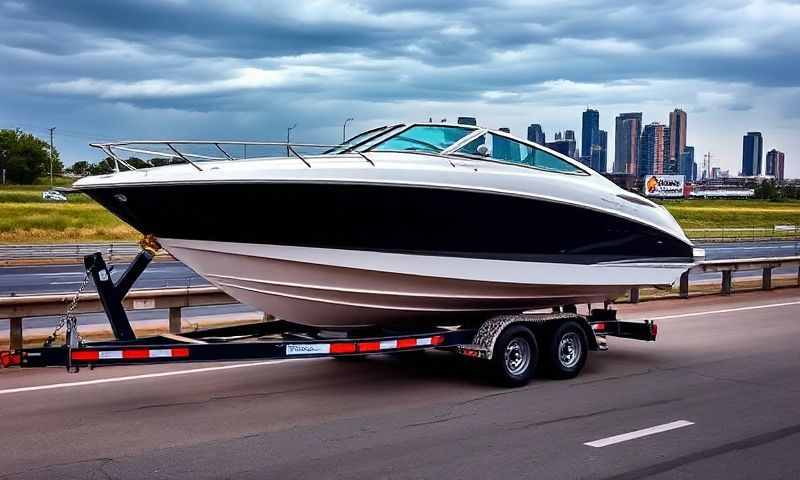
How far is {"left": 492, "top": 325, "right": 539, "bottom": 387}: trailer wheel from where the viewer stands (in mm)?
9266

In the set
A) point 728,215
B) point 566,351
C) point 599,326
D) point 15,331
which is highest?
point 728,215

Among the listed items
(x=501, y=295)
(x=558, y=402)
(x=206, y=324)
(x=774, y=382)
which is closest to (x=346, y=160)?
(x=501, y=295)

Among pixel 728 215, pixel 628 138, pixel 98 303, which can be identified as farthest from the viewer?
pixel 728 215

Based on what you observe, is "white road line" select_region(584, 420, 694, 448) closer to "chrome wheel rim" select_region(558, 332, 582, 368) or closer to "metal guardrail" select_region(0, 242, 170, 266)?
"chrome wheel rim" select_region(558, 332, 582, 368)

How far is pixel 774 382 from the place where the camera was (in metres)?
9.87

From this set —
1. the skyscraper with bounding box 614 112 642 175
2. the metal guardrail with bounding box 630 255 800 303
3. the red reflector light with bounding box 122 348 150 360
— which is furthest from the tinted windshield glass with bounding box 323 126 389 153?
the metal guardrail with bounding box 630 255 800 303

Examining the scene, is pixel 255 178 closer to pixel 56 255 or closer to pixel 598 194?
pixel 598 194

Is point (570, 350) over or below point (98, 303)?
below

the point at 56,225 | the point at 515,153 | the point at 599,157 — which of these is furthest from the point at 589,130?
the point at 56,225

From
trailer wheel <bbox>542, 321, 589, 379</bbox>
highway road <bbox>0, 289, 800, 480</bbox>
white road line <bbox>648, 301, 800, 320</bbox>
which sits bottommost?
highway road <bbox>0, 289, 800, 480</bbox>

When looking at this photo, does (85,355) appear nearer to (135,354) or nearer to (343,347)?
(135,354)

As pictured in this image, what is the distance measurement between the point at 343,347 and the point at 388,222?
4.47 ft

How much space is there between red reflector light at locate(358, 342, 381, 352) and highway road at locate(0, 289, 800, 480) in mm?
541

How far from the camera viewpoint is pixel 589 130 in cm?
1338
